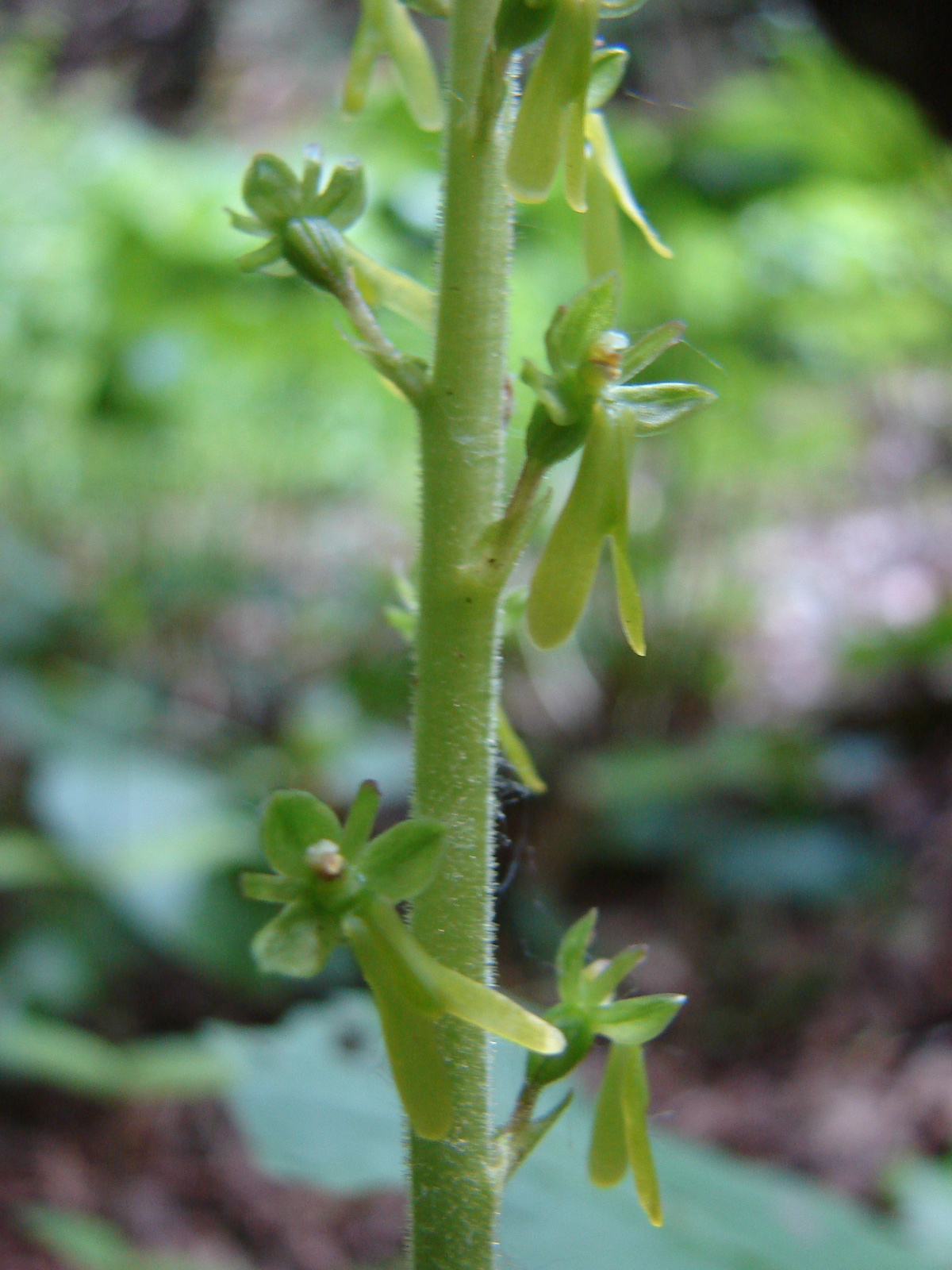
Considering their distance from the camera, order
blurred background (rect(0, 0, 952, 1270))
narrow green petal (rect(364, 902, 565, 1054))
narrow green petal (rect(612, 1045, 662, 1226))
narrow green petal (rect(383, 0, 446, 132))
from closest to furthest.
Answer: narrow green petal (rect(364, 902, 565, 1054)) → narrow green petal (rect(612, 1045, 662, 1226)) → narrow green petal (rect(383, 0, 446, 132)) → blurred background (rect(0, 0, 952, 1270))

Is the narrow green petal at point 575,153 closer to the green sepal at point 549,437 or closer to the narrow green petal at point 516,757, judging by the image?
the green sepal at point 549,437

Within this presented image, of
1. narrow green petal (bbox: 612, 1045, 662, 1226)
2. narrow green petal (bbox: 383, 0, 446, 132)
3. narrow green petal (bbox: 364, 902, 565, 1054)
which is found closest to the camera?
narrow green petal (bbox: 364, 902, 565, 1054)

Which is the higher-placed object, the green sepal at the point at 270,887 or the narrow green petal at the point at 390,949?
the green sepal at the point at 270,887

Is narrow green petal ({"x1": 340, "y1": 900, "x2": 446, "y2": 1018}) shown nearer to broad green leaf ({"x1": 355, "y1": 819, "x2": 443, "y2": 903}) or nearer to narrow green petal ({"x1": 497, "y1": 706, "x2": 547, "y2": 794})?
broad green leaf ({"x1": 355, "y1": 819, "x2": 443, "y2": 903})

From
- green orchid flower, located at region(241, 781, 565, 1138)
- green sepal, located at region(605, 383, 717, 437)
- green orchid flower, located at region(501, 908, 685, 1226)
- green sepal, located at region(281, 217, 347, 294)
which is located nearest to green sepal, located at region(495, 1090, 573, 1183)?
green orchid flower, located at region(501, 908, 685, 1226)

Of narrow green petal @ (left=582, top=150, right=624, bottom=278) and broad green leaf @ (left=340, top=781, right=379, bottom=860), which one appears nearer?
broad green leaf @ (left=340, top=781, right=379, bottom=860)

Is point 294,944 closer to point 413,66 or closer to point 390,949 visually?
point 390,949

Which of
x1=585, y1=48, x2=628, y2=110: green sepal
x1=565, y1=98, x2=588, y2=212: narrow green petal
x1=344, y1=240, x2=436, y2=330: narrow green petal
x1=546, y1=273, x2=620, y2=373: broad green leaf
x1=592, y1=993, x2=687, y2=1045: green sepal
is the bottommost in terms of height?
x1=592, y1=993, x2=687, y2=1045: green sepal

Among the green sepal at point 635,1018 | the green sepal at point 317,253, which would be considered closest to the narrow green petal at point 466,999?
the green sepal at point 635,1018
